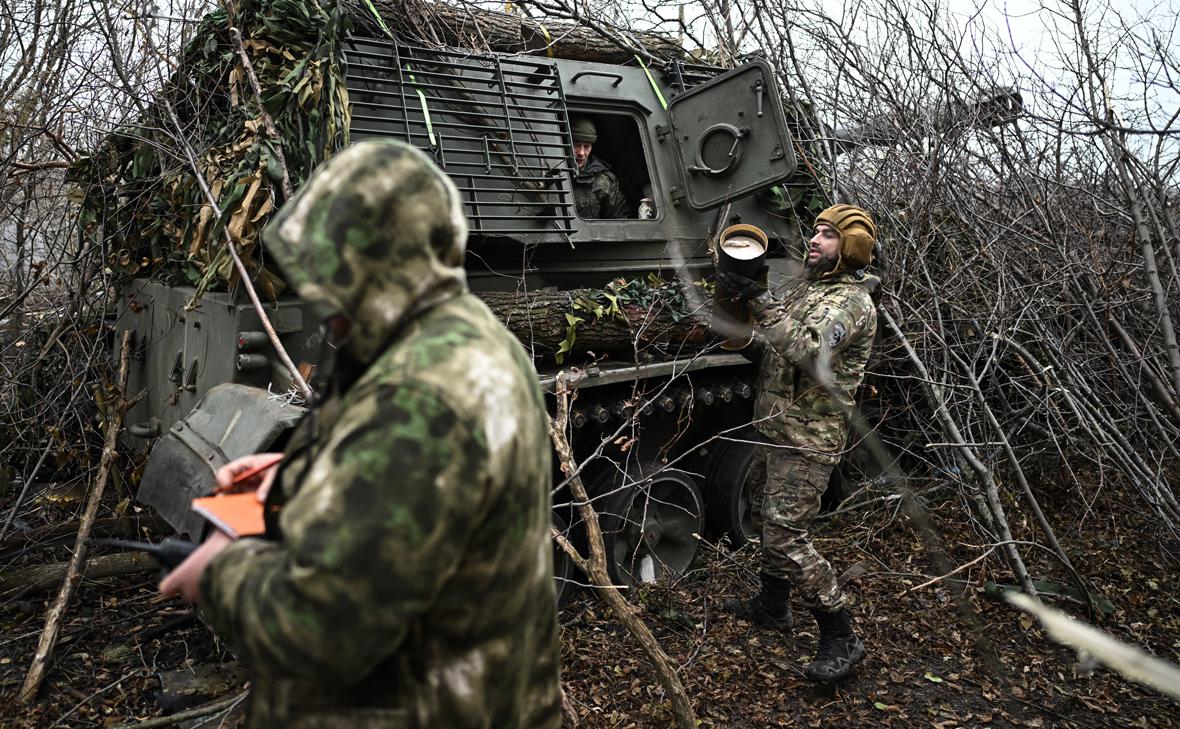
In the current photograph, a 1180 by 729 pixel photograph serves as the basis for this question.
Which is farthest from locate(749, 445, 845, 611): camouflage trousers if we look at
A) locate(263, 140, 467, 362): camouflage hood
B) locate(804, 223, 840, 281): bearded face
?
locate(263, 140, 467, 362): camouflage hood

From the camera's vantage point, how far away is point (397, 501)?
50.8 inches

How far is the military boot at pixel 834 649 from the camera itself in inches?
159

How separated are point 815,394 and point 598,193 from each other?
2.28 m

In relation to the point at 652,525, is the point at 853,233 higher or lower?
higher

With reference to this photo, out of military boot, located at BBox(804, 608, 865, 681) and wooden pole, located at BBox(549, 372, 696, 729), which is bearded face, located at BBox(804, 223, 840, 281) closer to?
wooden pole, located at BBox(549, 372, 696, 729)

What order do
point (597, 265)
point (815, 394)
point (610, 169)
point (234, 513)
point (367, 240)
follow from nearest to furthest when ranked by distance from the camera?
point (367, 240) → point (234, 513) → point (815, 394) → point (597, 265) → point (610, 169)

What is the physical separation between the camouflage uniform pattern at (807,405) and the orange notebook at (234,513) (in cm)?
279

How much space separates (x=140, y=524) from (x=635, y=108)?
3806 mm

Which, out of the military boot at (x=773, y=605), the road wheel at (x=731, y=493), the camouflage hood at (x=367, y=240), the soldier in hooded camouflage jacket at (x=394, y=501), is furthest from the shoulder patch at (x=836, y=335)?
the camouflage hood at (x=367, y=240)

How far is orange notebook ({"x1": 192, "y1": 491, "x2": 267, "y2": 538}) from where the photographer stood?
155cm

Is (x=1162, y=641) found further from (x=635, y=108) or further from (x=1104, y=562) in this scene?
(x=635, y=108)

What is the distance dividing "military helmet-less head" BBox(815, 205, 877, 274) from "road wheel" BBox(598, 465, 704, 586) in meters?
1.43

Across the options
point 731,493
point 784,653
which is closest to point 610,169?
point 731,493

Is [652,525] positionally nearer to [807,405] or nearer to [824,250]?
[807,405]
